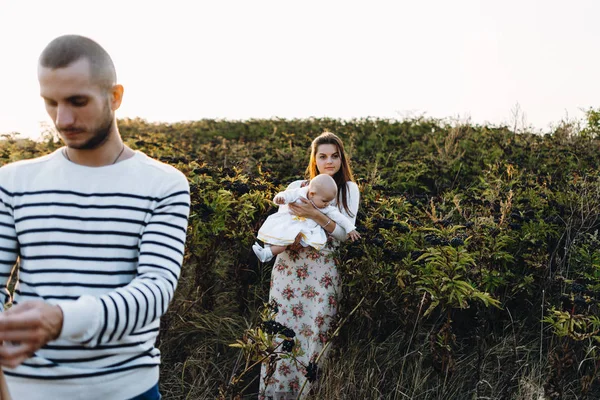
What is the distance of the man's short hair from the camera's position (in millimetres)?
1522

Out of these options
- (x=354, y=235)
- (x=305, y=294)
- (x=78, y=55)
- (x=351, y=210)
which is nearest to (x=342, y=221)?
(x=354, y=235)

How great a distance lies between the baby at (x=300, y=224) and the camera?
4254mm

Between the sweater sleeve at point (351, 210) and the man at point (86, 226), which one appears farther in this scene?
the sweater sleeve at point (351, 210)

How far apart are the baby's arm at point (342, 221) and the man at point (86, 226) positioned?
2.67 meters

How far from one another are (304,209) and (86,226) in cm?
281

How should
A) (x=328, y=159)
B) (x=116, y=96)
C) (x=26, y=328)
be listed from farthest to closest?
1. (x=328, y=159)
2. (x=116, y=96)
3. (x=26, y=328)

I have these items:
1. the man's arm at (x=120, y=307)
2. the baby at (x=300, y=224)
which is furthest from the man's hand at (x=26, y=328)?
the baby at (x=300, y=224)

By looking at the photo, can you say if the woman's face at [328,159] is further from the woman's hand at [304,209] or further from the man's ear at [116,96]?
the man's ear at [116,96]

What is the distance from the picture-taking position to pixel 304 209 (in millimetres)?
4336

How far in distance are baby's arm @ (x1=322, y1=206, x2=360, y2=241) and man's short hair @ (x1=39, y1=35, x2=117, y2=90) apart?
2.83 meters

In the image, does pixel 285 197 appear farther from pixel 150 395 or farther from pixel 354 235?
pixel 150 395

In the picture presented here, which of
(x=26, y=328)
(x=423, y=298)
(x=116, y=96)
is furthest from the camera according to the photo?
(x=423, y=298)

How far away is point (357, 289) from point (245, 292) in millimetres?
1005

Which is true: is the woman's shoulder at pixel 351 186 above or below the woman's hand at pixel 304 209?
above
